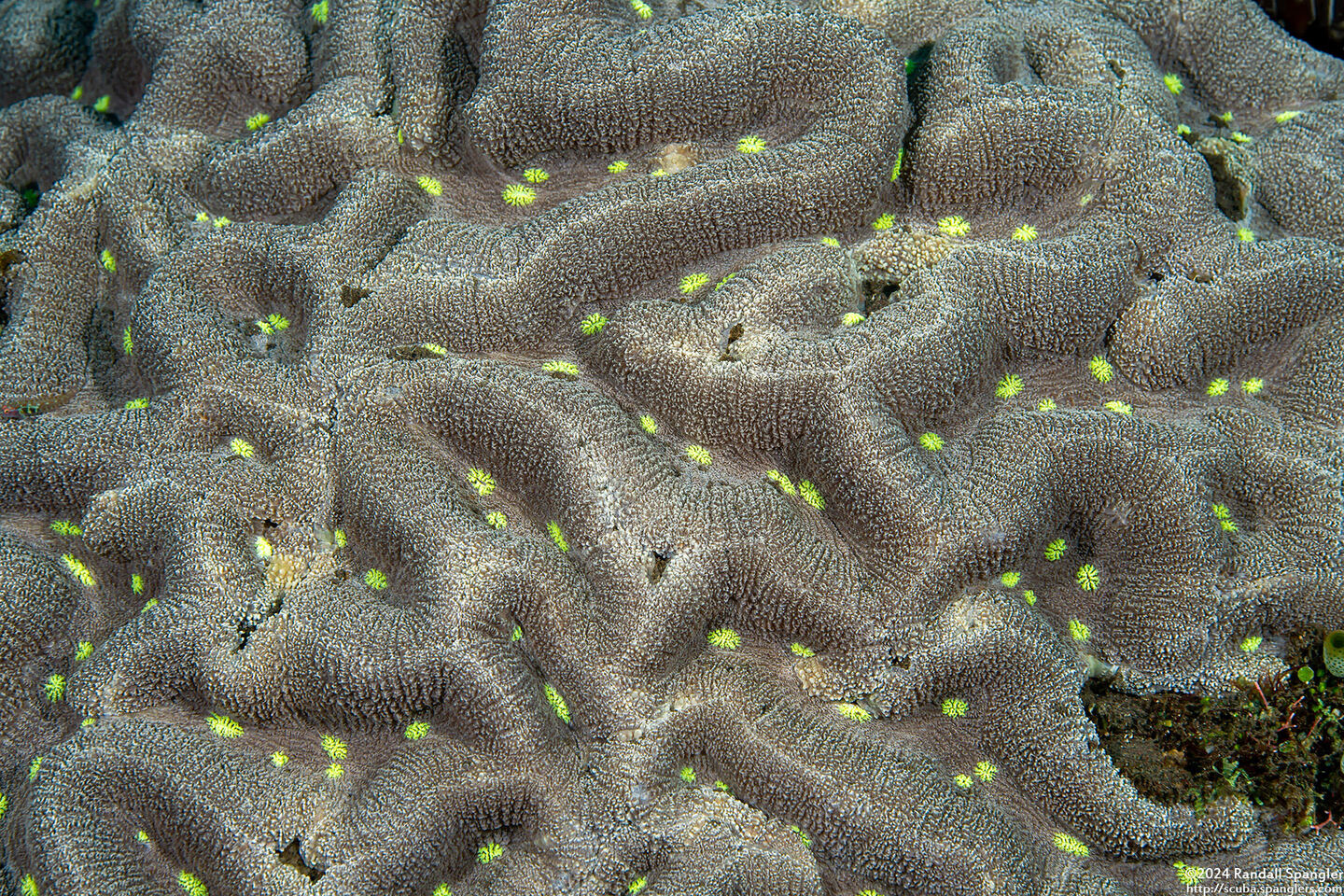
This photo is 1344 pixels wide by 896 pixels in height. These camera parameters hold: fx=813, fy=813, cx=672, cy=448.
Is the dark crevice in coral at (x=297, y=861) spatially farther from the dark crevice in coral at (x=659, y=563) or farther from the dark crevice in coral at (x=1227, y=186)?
the dark crevice in coral at (x=1227, y=186)

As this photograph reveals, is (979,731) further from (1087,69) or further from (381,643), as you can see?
(1087,69)

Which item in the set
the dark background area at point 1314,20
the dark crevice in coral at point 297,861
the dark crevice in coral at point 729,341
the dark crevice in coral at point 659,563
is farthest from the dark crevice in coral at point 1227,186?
the dark crevice in coral at point 297,861

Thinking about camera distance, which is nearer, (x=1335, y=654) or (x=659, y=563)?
(x=659, y=563)

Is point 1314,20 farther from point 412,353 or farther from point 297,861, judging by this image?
point 297,861

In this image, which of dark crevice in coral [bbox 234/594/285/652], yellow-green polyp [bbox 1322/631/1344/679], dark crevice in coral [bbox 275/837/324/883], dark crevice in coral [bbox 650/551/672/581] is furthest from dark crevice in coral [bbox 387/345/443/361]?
yellow-green polyp [bbox 1322/631/1344/679]

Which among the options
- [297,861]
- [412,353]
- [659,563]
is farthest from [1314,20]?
[297,861]

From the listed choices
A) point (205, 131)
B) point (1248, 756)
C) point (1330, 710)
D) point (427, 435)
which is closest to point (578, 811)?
point (427, 435)

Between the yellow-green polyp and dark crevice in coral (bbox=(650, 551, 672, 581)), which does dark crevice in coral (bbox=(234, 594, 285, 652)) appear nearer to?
dark crevice in coral (bbox=(650, 551, 672, 581))

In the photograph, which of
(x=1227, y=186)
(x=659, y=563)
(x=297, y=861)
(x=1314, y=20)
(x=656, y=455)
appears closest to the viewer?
(x=297, y=861)
